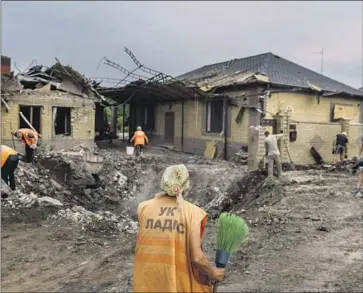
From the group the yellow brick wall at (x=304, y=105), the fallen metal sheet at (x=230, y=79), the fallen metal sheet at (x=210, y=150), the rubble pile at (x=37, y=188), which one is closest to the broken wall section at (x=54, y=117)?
the rubble pile at (x=37, y=188)

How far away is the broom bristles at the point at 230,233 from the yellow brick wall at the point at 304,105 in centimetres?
1527

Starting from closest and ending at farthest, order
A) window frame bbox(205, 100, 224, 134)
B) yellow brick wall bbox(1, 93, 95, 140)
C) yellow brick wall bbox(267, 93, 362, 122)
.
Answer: yellow brick wall bbox(1, 93, 95, 140)
yellow brick wall bbox(267, 93, 362, 122)
window frame bbox(205, 100, 224, 134)

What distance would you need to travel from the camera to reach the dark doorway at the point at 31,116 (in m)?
17.4

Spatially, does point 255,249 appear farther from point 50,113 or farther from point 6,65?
point 6,65

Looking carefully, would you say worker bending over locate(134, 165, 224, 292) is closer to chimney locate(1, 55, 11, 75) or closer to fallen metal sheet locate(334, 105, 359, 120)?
chimney locate(1, 55, 11, 75)

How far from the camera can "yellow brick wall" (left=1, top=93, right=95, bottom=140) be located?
16.7 metres

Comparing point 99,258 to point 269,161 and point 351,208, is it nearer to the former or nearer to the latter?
point 351,208

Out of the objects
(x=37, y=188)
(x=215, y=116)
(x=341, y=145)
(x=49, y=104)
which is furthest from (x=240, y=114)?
(x=37, y=188)

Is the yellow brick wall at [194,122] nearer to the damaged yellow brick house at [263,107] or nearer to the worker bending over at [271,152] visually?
the damaged yellow brick house at [263,107]

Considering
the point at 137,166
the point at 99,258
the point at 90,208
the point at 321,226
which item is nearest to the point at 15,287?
the point at 99,258

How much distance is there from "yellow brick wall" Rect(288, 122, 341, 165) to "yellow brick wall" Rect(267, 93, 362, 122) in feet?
2.84

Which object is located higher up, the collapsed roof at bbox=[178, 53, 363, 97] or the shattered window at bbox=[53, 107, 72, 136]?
the collapsed roof at bbox=[178, 53, 363, 97]

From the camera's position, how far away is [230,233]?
2875mm

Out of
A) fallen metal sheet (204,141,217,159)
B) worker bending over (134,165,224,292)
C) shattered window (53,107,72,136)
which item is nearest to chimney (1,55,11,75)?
shattered window (53,107,72,136)
